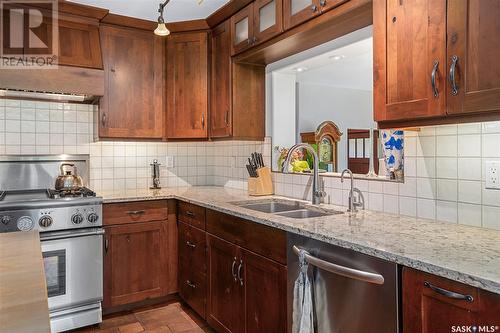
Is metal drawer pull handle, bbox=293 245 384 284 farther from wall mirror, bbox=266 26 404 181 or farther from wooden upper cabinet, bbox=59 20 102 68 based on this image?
wooden upper cabinet, bbox=59 20 102 68

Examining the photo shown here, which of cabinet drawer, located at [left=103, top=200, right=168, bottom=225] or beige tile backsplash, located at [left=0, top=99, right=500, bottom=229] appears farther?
cabinet drawer, located at [left=103, top=200, right=168, bottom=225]

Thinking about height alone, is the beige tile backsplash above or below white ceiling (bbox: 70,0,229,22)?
below

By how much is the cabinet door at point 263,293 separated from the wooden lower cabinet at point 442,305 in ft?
2.21

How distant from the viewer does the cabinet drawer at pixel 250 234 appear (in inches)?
69.8

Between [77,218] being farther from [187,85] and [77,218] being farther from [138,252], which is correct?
[187,85]

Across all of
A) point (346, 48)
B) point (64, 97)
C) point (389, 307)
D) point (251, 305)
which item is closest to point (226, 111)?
point (346, 48)

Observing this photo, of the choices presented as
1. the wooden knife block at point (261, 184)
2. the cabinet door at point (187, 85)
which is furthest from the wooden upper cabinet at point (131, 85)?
the wooden knife block at point (261, 184)

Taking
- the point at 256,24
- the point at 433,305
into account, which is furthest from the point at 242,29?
the point at 433,305

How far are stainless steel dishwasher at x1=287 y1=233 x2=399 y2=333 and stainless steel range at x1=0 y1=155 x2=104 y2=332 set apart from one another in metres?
1.60

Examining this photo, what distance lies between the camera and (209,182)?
12.3ft

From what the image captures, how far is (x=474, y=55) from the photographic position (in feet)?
4.11

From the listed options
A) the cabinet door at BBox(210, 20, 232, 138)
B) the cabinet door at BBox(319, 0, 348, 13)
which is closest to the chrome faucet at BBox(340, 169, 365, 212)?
the cabinet door at BBox(319, 0, 348, 13)

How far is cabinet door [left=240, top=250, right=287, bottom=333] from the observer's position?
1.76m

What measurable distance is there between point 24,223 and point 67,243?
302 mm
